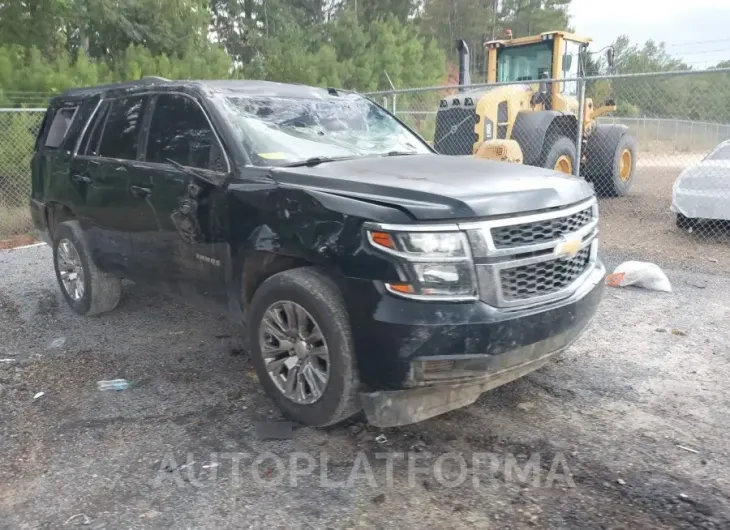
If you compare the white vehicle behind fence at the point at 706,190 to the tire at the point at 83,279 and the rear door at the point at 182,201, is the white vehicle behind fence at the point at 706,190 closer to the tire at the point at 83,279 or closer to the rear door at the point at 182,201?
the rear door at the point at 182,201

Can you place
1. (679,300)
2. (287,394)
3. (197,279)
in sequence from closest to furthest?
(287,394) → (197,279) → (679,300)

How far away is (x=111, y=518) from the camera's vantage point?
2.92 meters

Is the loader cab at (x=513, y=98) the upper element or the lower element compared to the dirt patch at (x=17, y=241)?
upper

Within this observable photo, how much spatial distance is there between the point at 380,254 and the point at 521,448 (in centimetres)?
130

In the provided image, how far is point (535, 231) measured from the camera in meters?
3.35

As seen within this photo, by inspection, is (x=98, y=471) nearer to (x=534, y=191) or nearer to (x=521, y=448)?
(x=521, y=448)

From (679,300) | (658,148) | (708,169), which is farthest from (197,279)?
(658,148)

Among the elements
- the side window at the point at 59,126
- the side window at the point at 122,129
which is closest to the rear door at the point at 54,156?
the side window at the point at 59,126

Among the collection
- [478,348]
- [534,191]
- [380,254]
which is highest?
[534,191]

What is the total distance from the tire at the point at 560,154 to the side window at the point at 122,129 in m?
7.14

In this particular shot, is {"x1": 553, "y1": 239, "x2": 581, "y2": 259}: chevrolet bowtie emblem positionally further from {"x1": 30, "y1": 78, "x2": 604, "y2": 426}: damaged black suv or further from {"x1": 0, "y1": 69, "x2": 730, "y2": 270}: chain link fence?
{"x1": 0, "y1": 69, "x2": 730, "y2": 270}: chain link fence

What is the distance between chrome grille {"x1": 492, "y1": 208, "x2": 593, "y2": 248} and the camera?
10.5 ft

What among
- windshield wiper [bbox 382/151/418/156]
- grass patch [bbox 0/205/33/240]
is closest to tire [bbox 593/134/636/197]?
windshield wiper [bbox 382/151/418/156]

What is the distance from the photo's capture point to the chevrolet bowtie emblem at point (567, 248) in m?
3.42
